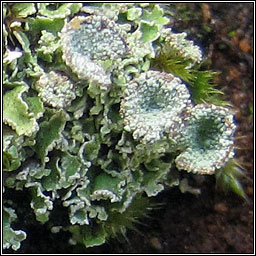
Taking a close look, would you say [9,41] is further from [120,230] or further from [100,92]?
[120,230]

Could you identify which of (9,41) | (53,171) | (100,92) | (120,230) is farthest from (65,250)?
(9,41)

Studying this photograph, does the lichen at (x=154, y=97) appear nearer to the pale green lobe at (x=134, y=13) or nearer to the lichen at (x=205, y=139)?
the lichen at (x=205, y=139)

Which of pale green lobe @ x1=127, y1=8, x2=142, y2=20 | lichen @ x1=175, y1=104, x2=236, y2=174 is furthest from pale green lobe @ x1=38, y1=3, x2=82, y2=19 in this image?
lichen @ x1=175, y1=104, x2=236, y2=174

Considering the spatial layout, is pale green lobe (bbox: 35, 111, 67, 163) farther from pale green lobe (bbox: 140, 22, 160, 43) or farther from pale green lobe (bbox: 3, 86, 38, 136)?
pale green lobe (bbox: 140, 22, 160, 43)

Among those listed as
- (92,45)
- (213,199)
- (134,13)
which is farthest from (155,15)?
(213,199)

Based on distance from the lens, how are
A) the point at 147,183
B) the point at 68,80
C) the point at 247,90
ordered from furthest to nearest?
the point at 247,90 → the point at 147,183 → the point at 68,80

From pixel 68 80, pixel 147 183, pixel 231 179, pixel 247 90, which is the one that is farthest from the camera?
pixel 247 90

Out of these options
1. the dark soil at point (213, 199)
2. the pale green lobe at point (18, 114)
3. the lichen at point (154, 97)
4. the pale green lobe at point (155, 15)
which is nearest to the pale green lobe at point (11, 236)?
the dark soil at point (213, 199)
